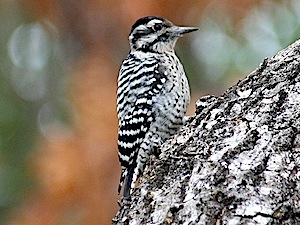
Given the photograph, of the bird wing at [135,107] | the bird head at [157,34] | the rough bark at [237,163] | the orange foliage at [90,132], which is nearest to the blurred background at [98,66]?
the orange foliage at [90,132]

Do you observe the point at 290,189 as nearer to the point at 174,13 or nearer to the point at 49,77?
the point at 174,13

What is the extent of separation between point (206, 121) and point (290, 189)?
2.60 feet

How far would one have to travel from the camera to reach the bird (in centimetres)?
498

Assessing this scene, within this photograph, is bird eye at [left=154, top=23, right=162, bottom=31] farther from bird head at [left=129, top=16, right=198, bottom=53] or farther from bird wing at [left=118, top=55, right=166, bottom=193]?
bird wing at [left=118, top=55, right=166, bottom=193]

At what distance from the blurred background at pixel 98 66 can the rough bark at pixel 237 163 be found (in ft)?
9.89

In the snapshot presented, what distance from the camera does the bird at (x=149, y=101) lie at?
4.98 meters

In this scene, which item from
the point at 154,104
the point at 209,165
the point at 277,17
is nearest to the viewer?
the point at 209,165

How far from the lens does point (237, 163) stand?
3.15 meters

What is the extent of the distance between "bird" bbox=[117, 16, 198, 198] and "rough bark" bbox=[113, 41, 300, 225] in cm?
115

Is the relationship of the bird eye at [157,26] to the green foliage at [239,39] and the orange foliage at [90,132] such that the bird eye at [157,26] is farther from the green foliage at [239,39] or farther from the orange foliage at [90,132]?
the green foliage at [239,39]

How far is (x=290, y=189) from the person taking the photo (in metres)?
2.98

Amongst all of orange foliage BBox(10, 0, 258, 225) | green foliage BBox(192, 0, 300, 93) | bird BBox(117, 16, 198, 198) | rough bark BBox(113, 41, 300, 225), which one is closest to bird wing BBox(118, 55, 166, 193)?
bird BBox(117, 16, 198, 198)

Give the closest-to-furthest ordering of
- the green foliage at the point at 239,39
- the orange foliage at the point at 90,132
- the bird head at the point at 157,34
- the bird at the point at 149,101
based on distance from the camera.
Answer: the bird at the point at 149,101, the bird head at the point at 157,34, the orange foliage at the point at 90,132, the green foliage at the point at 239,39

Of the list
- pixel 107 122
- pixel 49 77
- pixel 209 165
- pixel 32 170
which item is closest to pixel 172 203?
pixel 209 165
